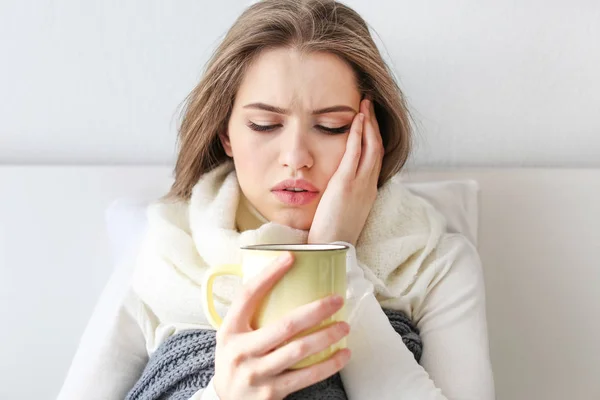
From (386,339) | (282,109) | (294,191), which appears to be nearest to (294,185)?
(294,191)

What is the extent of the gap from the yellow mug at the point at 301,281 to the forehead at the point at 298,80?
32cm

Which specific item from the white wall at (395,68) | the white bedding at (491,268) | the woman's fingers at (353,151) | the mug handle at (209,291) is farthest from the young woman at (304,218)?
the white wall at (395,68)

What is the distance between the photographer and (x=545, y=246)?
1.38 metres

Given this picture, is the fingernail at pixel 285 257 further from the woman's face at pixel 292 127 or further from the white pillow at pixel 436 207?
the white pillow at pixel 436 207

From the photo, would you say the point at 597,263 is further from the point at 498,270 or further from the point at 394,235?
the point at 394,235

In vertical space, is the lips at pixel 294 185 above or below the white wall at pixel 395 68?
below

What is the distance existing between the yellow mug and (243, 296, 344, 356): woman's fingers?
0.04ft

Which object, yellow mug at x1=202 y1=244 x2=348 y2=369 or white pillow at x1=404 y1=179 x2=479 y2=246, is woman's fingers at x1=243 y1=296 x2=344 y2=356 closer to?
yellow mug at x1=202 y1=244 x2=348 y2=369

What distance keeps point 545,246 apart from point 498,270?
10cm

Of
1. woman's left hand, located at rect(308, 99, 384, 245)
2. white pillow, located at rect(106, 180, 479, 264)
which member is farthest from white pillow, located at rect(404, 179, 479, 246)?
woman's left hand, located at rect(308, 99, 384, 245)

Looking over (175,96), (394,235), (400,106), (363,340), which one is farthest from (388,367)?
(175,96)

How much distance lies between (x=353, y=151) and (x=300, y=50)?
0.17 metres

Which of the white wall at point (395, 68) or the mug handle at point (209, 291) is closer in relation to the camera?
the mug handle at point (209, 291)

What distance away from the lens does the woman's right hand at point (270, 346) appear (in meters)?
0.76
